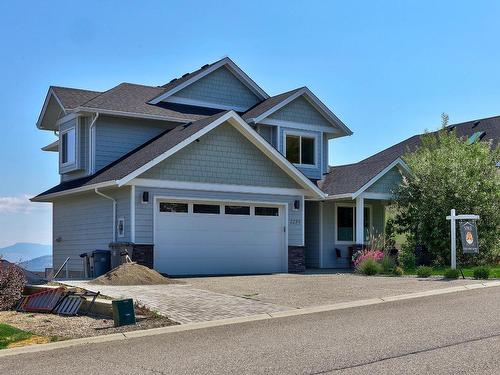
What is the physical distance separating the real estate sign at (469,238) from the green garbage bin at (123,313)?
10.7m

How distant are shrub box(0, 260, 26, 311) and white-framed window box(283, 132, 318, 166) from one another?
12.5 m

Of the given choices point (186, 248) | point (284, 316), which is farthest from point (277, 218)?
point (284, 316)

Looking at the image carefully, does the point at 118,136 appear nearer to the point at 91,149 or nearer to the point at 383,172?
the point at 91,149

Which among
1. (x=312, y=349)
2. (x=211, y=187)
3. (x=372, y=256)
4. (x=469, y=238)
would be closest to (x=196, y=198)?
(x=211, y=187)

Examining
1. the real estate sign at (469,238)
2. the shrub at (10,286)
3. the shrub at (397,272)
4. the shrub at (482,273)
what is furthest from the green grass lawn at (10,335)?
the real estate sign at (469,238)

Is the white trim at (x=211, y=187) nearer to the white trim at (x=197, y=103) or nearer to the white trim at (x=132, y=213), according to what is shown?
the white trim at (x=132, y=213)

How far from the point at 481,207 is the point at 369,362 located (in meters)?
15.5

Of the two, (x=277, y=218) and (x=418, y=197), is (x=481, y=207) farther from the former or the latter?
(x=277, y=218)

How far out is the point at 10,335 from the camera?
1080 cm

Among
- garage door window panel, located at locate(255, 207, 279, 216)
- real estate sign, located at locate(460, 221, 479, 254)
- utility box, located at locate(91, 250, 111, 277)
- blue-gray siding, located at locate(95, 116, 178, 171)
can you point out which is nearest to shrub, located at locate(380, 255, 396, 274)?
real estate sign, located at locate(460, 221, 479, 254)

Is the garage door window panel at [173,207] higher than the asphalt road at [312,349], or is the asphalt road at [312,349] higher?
the garage door window panel at [173,207]

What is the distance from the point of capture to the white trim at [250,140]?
18456 mm

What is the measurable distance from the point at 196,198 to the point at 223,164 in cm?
146

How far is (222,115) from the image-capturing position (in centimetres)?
1989
